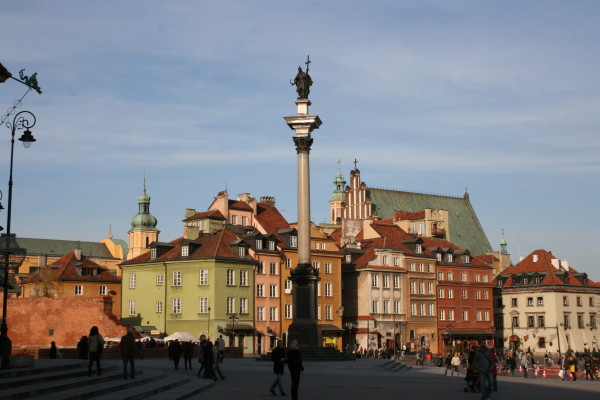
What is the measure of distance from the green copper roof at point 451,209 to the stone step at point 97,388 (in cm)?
8430

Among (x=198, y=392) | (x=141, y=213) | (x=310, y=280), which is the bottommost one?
(x=198, y=392)

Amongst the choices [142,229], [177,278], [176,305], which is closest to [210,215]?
[177,278]

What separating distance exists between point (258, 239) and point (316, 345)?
112 feet

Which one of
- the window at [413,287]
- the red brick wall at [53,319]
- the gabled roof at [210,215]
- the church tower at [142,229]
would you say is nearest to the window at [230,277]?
the gabled roof at [210,215]

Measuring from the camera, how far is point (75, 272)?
85.6 meters

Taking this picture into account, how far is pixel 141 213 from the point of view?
135500 millimetres

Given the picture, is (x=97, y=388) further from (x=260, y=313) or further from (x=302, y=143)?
(x=260, y=313)

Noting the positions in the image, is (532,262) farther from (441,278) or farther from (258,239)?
(258,239)

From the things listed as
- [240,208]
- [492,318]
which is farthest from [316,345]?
[492,318]

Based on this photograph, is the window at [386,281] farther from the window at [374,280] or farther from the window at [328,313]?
the window at [328,313]

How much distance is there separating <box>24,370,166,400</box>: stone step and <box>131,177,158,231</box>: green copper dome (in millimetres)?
105685

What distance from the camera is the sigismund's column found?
146ft

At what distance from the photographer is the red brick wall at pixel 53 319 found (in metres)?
65.2

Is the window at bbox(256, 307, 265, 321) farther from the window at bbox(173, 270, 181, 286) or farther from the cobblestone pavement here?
the cobblestone pavement
